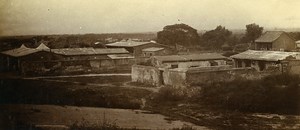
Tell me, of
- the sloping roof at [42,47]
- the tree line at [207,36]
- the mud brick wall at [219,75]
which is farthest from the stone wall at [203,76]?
the sloping roof at [42,47]

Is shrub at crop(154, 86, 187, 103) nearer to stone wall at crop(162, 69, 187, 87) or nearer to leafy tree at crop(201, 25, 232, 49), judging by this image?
stone wall at crop(162, 69, 187, 87)

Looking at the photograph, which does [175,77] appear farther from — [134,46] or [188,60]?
[134,46]

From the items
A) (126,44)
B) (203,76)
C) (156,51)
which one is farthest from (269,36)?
(126,44)

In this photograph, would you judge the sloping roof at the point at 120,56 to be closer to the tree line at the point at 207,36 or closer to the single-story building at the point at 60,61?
the single-story building at the point at 60,61

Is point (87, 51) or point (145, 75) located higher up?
point (87, 51)

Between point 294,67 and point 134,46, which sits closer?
point 294,67

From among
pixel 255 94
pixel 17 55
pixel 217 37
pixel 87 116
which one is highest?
pixel 217 37

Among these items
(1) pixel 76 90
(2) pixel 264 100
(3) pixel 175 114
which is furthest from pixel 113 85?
(2) pixel 264 100
